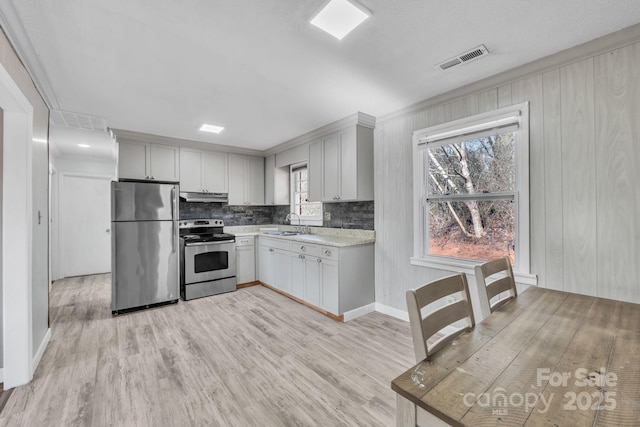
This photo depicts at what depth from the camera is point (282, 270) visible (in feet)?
13.6

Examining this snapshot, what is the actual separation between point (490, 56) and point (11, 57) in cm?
339

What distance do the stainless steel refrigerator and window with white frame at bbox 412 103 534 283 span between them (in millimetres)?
3209

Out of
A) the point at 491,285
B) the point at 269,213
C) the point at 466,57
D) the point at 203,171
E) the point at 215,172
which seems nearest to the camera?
the point at 491,285

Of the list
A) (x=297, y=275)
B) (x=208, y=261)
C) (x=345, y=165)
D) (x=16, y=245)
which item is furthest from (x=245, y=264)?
(x=16, y=245)

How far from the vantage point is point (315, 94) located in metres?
2.82

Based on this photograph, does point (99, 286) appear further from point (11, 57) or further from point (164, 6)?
point (164, 6)

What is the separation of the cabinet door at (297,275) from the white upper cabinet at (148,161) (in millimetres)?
2293

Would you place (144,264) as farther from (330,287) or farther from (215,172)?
(330,287)

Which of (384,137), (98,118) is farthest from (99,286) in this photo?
(384,137)

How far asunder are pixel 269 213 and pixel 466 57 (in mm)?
4261

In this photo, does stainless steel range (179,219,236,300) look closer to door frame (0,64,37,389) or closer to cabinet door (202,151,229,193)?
cabinet door (202,151,229,193)

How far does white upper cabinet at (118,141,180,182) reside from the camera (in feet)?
13.0

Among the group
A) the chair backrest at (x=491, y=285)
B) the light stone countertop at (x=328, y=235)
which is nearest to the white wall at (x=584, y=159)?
the chair backrest at (x=491, y=285)

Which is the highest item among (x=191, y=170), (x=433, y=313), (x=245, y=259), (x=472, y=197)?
(x=191, y=170)
